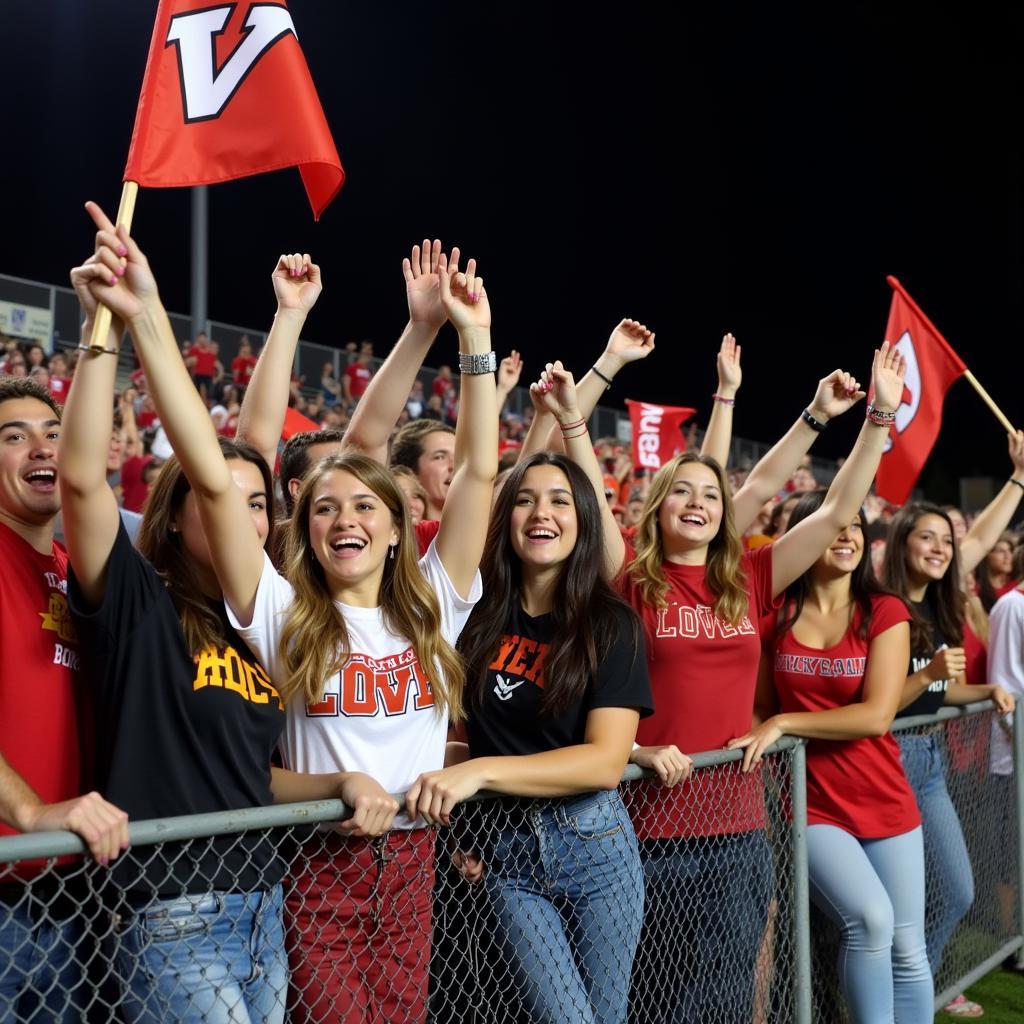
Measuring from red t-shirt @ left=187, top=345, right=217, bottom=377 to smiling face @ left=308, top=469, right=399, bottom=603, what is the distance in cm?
1385

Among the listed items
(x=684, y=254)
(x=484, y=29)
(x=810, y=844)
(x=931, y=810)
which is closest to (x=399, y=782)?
(x=810, y=844)

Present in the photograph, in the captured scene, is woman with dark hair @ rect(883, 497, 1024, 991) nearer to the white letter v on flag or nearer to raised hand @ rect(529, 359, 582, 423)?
raised hand @ rect(529, 359, 582, 423)

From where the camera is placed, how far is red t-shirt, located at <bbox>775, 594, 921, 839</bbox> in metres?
3.94

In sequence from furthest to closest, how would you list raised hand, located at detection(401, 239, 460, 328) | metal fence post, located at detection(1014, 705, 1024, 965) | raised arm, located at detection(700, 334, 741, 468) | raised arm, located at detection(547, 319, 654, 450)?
1. metal fence post, located at detection(1014, 705, 1024, 965)
2. raised arm, located at detection(700, 334, 741, 468)
3. raised arm, located at detection(547, 319, 654, 450)
4. raised hand, located at detection(401, 239, 460, 328)

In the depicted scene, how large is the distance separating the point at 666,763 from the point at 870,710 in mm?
1190

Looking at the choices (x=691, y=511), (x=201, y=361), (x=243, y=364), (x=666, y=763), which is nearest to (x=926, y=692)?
(x=691, y=511)

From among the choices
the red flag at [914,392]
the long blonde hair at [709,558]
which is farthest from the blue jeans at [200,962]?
the red flag at [914,392]

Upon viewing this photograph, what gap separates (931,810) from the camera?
4.66 m

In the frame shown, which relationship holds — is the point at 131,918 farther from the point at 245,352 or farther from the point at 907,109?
the point at 907,109

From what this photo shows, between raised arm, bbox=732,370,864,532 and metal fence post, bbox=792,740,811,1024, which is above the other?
raised arm, bbox=732,370,864,532

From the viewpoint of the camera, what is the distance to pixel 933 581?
510cm

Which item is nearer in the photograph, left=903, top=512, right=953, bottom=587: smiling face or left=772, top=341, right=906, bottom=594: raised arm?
left=772, top=341, right=906, bottom=594: raised arm

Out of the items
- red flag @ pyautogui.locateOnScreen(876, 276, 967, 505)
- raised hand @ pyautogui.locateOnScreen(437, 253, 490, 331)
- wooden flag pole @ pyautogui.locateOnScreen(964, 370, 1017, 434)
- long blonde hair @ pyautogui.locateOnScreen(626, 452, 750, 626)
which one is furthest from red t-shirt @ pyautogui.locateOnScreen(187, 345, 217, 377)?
raised hand @ pyautogui.locateOnScreen(437, 253, 490, 331)

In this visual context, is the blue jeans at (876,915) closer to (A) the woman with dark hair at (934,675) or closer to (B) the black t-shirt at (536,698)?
(A) the woman with dark hair at (934,675)
